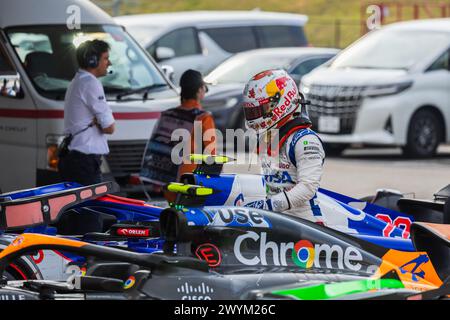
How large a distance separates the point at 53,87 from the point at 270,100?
15.9ft

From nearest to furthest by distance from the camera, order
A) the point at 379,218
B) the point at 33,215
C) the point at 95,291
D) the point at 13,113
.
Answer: the point at 95,291 → the point at 33,215 → the point at 379,218 → the point at 13,113

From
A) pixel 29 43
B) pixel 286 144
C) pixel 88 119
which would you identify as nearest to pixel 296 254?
pixel 286 144

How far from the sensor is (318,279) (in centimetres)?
654

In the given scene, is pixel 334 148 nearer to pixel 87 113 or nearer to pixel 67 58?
pixel 67 58

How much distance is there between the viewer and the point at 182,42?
2042 centimetres

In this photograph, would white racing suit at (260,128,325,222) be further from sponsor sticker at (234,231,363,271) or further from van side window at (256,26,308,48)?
van side window at (256,26,308,48)

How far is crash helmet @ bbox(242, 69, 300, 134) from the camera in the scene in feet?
25.0

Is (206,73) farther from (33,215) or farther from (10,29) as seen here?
(33,215)

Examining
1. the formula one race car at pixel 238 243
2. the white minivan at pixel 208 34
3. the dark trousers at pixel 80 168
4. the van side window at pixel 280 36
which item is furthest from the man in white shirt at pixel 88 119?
the van side window at pixel 280 36

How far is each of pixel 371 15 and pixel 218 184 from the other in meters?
27.6

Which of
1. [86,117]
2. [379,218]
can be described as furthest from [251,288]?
[86,117]

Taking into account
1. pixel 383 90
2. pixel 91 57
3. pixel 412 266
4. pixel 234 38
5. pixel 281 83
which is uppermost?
pixel 234 38

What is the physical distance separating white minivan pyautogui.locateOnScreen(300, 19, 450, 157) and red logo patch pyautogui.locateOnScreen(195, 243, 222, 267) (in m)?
10.2

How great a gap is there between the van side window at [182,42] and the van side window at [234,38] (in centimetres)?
37
